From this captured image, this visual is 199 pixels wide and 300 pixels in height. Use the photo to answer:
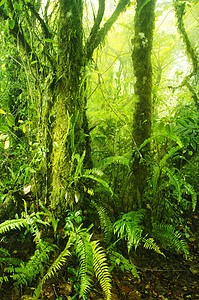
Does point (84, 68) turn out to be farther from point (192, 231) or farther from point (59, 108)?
point (192, 231)

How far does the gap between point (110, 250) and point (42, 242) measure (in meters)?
0.69

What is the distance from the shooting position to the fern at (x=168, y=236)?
7.06ft

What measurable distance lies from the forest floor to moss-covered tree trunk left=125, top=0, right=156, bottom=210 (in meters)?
0.66

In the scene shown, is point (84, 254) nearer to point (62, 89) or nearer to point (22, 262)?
point (22, 262)

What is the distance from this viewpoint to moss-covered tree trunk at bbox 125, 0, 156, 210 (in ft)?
7.52

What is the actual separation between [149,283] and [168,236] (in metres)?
0.52

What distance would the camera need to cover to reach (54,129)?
2.08 metres

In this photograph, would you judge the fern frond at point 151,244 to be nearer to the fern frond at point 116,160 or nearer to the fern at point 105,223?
the fern at point 105,223

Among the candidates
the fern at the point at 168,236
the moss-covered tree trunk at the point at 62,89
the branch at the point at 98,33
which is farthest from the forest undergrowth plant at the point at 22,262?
the branch at the point at 98,33

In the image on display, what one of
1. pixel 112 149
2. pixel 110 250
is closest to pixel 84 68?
pixel 112 149

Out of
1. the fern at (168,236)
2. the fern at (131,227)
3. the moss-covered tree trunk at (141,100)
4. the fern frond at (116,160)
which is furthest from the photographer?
the moss-covered tree trunk at (141,100)

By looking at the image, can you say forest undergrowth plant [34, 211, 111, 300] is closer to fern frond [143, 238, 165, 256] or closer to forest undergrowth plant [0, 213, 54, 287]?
forest undergrowth plant [0, 213, 54, 287]

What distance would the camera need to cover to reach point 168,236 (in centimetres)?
216

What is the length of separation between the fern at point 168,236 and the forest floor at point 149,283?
218mm
